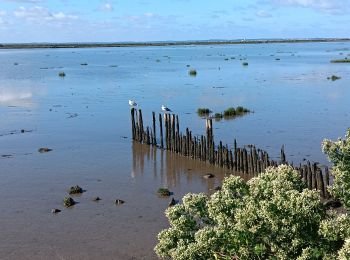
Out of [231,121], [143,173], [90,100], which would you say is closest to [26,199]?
[143,173]

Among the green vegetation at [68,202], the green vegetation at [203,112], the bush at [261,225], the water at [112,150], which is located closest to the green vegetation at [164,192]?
the water at [112,150]

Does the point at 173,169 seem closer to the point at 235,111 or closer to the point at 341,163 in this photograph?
the point at 235,111

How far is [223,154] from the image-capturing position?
78.2 ft

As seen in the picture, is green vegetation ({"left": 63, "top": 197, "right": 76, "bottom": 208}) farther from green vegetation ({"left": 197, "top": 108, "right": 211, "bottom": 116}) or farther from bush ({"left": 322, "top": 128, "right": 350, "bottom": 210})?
green vegetation ({"left": 197, "top": 108, "right": 211, "bottom": 116})

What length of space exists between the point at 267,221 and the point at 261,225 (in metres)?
0.18

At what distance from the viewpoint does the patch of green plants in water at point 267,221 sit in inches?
332

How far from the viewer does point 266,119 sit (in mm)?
36438

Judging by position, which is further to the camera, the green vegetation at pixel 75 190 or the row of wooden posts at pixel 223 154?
the green vegetation at pixel 75 190

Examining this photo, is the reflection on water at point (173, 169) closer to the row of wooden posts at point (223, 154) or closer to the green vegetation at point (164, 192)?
the row of wooden posts at point (223, 154)

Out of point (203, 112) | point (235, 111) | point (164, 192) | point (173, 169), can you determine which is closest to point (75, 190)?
point (164, 192)

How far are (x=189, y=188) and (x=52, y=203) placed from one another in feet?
17.8

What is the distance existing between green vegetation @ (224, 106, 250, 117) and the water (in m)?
0.95

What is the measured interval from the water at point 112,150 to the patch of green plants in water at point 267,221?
521 cm

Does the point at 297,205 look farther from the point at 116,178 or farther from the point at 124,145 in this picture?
the point at 124,145
